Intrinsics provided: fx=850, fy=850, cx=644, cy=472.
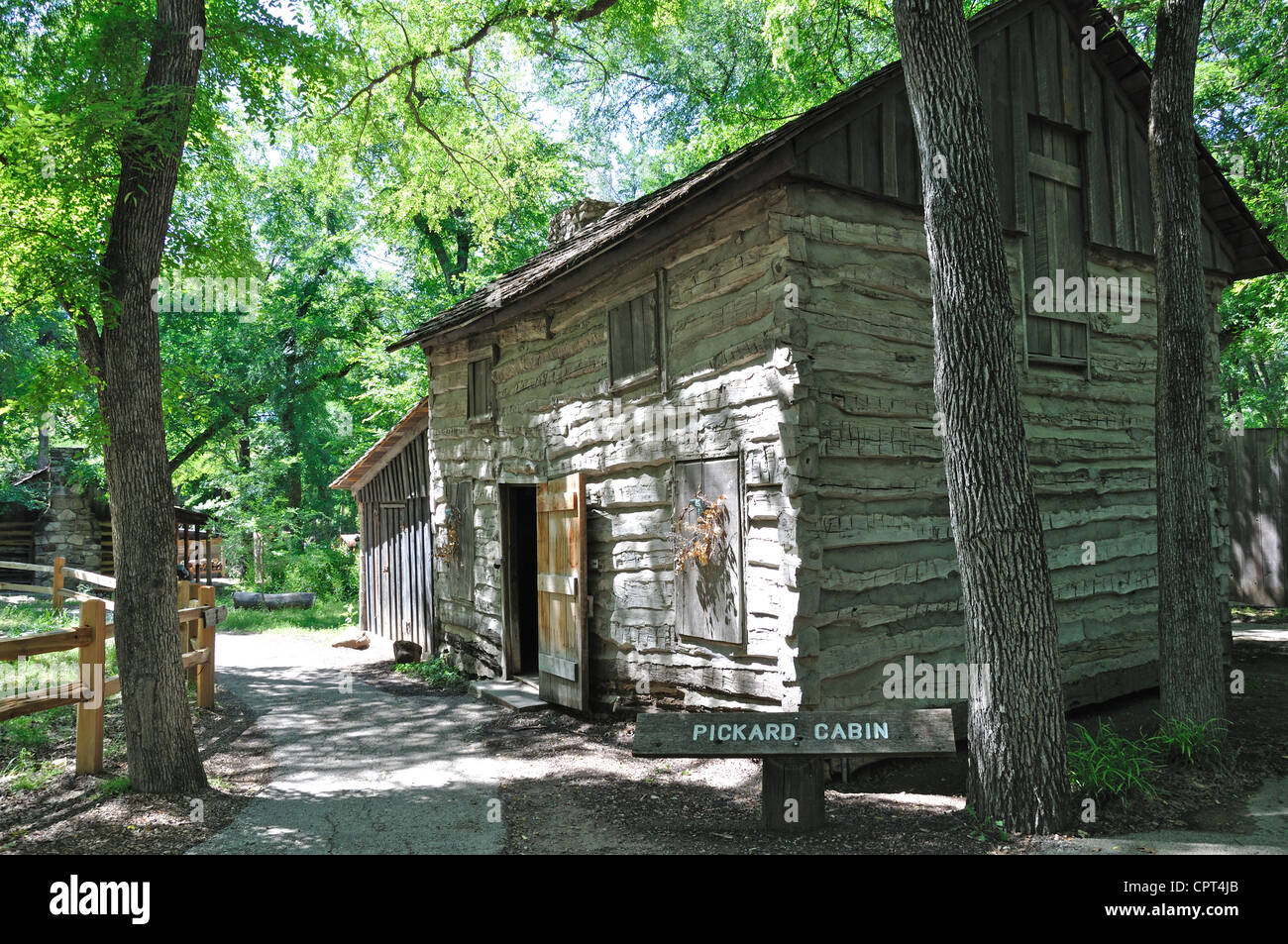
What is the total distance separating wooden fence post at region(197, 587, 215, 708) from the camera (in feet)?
28.9

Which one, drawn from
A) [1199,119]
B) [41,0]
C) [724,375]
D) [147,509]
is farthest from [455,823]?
[1199,119]

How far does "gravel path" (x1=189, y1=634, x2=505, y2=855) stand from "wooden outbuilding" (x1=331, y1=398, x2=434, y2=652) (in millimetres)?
1764

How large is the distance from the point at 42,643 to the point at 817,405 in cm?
589

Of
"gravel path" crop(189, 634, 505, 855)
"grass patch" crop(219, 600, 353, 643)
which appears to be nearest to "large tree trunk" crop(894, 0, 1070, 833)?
"gravel path" crop(189, 634, 505, 855)

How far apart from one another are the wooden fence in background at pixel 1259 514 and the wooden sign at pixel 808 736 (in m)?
11.9

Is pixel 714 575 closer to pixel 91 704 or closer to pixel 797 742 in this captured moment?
pixel 797 742

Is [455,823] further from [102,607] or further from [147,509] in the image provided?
[102,607]

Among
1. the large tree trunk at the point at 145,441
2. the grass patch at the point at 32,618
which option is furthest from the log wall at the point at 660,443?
the grass patch at the point at 32,618

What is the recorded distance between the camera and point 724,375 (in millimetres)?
7035

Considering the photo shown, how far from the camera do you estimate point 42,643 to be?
6.09 metres

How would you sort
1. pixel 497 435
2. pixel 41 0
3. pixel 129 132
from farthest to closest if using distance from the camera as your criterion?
pixel 497 435 → pixel 41 0 → pixel 129 132

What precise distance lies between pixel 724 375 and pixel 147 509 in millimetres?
4403

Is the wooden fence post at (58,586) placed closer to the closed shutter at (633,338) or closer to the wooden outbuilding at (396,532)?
the wooden outbuilding at (396,532)

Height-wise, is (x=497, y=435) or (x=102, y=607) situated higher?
(x=497, y=435)
